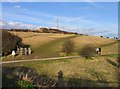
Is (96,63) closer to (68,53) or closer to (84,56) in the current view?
(84,56)

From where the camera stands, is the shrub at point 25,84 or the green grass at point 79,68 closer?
the shrub at point 25,84

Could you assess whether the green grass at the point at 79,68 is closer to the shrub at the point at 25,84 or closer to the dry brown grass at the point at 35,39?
the dry brown grass at the point at 35,39

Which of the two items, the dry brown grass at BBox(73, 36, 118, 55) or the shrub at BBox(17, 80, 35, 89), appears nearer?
the shrub at BBox(17, 80, 35, 89)

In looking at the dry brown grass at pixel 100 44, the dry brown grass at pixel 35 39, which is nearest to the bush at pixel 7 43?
the dry brown grass at pixel 35 39

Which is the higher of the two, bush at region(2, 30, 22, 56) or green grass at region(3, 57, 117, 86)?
bush at region(2, 30, 22, 56)

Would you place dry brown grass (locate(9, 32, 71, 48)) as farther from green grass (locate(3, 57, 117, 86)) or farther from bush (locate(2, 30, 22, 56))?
green grass (locate(3, 57, 117, 86))

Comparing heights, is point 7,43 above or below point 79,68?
above

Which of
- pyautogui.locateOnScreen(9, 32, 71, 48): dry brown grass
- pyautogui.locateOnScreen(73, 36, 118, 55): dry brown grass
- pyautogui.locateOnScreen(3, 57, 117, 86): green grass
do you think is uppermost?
pyautogui.locateOnScreen(9, 32, 71, 48): dry brown grass

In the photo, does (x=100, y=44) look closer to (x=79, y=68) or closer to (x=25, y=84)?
(x=79, y=68)

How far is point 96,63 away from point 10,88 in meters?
28.1

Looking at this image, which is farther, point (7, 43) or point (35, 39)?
point (35, 39)

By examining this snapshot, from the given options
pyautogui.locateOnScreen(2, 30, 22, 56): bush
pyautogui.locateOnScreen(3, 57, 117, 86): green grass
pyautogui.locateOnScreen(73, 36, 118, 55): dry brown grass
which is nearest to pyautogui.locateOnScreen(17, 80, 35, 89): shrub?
pyautogui.locateOnScreen(3, 57, 117, 86): green grass

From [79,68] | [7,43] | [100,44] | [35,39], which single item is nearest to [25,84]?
[79,68]

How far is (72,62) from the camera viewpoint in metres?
38.1
